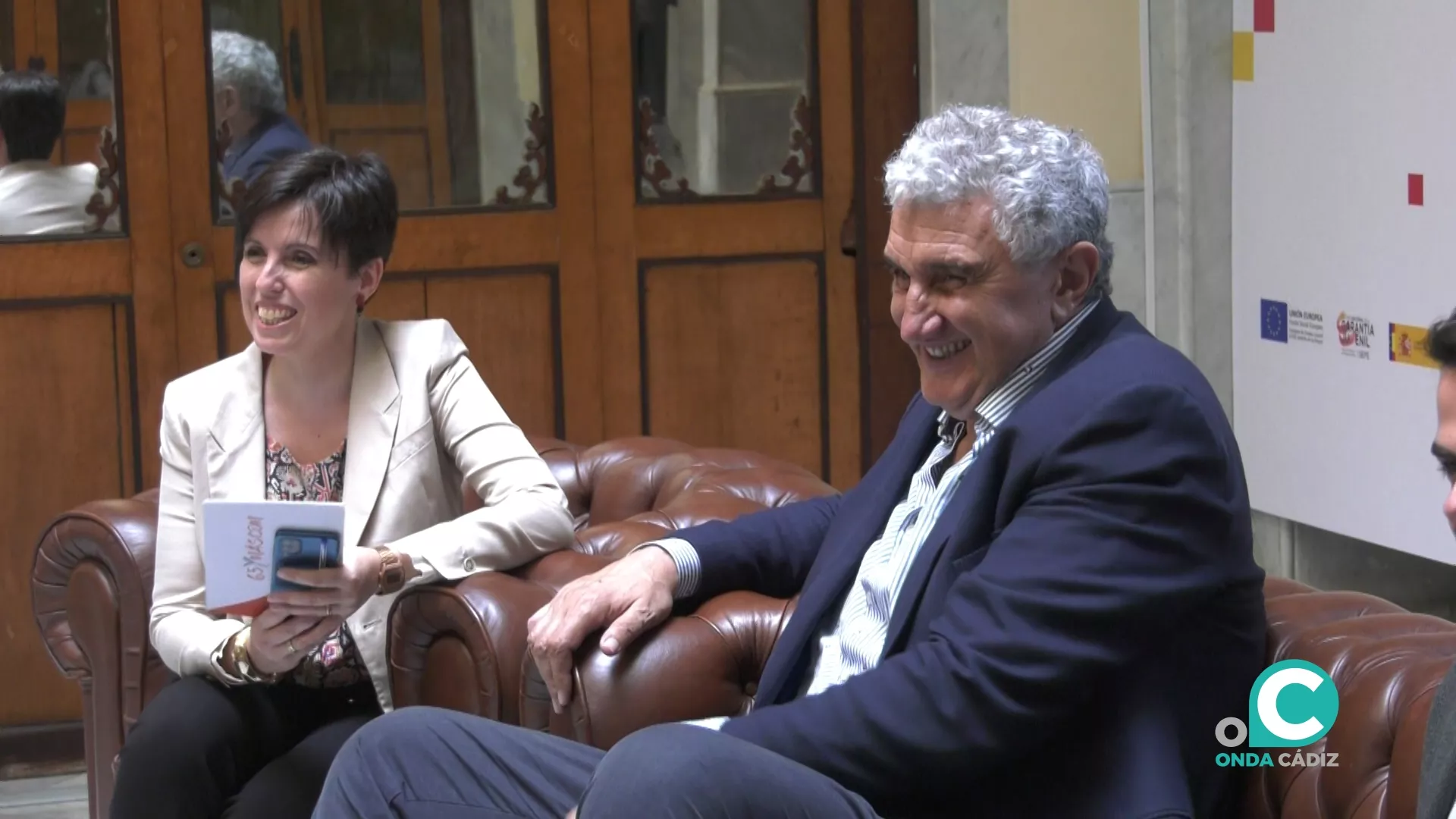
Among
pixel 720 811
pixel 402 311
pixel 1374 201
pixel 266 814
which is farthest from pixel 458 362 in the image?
pixel 1374 201

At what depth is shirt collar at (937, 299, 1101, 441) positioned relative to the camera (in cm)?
188

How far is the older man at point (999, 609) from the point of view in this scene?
5.40 ft

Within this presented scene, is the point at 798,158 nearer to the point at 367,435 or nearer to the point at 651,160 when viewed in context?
the point at 651,160

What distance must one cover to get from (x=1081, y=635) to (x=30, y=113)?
275 centimetres

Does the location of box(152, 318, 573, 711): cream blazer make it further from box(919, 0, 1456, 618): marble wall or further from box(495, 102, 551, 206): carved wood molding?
box(919, 0, 1456, 618): marble wall

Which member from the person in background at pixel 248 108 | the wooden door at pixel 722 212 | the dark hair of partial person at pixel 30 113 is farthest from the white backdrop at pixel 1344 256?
the dark hair of partial person at pixel 30 113

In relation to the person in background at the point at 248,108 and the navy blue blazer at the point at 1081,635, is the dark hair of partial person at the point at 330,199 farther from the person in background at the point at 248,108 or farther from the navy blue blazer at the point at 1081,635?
the person in background at the point at 248,108

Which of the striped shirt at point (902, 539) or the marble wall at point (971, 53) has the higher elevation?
the marble wall at point (971, 53)

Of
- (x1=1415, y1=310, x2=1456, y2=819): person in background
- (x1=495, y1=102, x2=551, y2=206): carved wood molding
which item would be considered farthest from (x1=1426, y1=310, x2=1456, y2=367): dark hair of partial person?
(x1=495, y1=102, x2=551, y2=206): carved wood molding

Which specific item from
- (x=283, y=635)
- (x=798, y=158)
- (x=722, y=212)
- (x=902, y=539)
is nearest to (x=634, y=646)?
(x=902, y=539)

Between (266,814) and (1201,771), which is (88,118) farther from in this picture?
(1201,771)

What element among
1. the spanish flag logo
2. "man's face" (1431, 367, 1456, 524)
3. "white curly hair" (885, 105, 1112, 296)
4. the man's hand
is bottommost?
the man's hand

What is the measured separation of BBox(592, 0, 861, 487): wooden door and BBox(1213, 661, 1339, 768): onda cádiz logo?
2.38m

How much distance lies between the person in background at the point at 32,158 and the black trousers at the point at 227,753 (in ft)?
5.32
